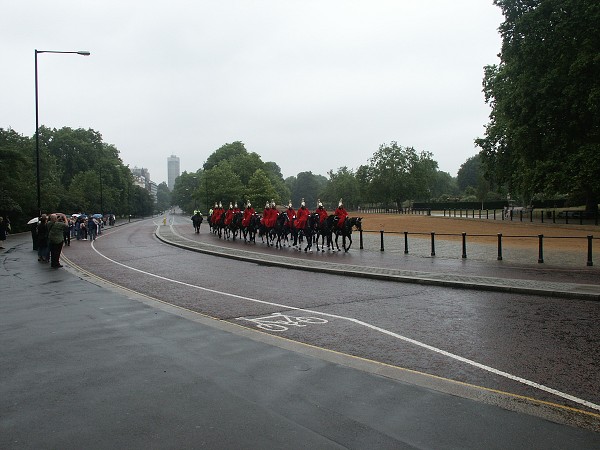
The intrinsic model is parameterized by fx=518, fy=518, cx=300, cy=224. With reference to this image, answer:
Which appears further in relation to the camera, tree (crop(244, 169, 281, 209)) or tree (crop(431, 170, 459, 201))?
tree (crop(431, 170, 459, 201))

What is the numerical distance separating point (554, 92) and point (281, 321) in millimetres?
34580

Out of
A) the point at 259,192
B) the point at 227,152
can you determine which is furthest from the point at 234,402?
the point at 227,152

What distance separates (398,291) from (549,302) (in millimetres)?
3225

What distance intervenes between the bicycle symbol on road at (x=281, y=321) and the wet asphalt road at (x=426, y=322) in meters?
0.02

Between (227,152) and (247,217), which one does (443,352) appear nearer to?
(247,217)

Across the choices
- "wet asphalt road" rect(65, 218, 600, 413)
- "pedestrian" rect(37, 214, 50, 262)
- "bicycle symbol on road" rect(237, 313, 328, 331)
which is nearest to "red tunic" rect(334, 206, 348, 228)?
"wet asphalt road" rect(65, 218, 600, 413)

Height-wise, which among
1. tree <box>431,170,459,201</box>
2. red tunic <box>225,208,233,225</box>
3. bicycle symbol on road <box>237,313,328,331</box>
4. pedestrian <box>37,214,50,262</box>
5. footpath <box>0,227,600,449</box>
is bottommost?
bicycle symbol on road <box>237,313,328,331</box>

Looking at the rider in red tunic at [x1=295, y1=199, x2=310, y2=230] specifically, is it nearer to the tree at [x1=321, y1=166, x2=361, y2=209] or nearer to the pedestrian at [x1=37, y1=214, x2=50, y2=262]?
the pedestrian at [x1=37, y1=214, x2=50, y2=262]

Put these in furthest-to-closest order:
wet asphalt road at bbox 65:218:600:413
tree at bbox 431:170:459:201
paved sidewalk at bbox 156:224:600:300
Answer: tree at bbox 431:170:459:201, paved sidewalk at bbox 156:224:600:300, wet asphalt road at bbox 65:218:600:413

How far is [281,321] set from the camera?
8.92 metres

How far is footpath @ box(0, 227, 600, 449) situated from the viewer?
423cm

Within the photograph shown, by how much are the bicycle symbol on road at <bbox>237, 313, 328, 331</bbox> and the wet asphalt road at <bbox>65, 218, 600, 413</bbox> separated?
0.02m

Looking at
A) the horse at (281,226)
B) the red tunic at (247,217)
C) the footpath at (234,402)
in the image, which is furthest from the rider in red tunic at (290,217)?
the footpath at (234,402)

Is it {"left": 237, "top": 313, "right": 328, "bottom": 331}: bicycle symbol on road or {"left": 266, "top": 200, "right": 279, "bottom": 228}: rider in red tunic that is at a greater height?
{"left": 266, "top": 200, "right": 279, "bottom": 228}: rider in red tunic
